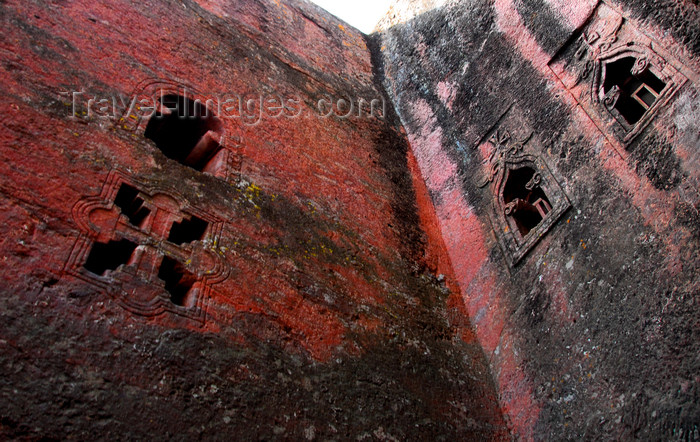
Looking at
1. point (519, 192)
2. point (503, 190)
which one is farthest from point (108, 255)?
point (519, 192)

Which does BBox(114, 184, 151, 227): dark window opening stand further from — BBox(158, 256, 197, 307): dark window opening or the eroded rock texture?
BBox(158, 256, 197, 307): dark window opening

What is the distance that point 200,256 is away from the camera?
149 inches

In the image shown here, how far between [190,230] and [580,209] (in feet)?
9.87

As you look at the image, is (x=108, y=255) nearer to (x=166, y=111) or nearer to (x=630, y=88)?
(x=166, y=111)

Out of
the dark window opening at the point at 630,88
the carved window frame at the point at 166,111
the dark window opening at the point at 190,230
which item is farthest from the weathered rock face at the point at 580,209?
the dark window opening at the point at 190,230

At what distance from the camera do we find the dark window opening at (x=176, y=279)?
11.9 ft

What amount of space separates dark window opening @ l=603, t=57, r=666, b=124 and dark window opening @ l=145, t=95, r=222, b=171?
3347 mm

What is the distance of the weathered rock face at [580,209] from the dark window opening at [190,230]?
257 cm

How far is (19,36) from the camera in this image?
13.2 feet

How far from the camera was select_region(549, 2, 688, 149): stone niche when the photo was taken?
413cm

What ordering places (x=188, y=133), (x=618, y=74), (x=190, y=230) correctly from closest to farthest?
(x=190, y=230) → (x=618, y=74) → (x=188, y=133)

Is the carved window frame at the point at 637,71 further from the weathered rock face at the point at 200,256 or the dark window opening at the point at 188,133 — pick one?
the dark window opening at the point at 188,133

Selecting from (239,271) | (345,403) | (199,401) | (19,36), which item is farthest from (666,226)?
(19,36)

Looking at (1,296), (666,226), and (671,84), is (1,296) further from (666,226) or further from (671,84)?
(671,84)
